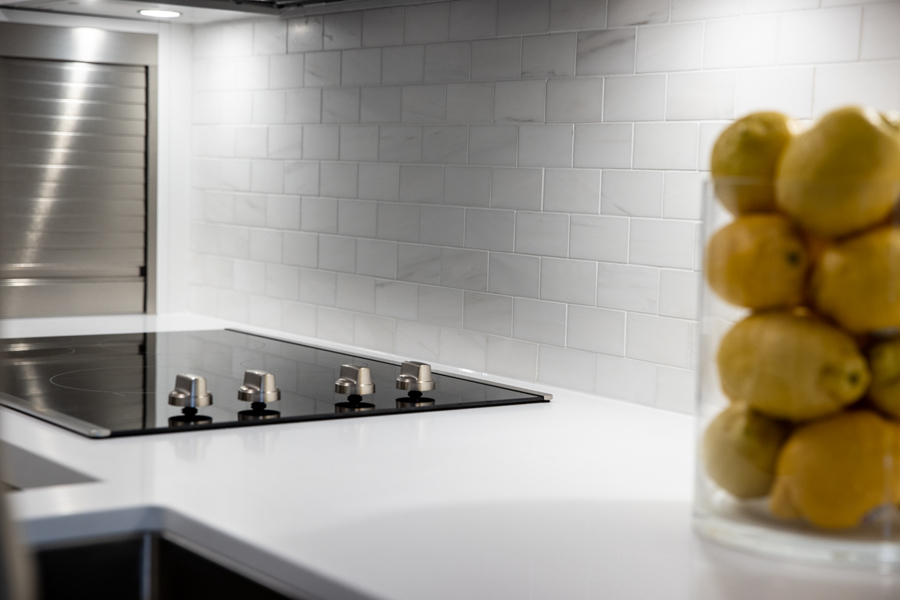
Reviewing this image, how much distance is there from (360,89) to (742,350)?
145 centimetres

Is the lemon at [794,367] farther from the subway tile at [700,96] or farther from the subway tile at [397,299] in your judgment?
the subway tile at [397,299]

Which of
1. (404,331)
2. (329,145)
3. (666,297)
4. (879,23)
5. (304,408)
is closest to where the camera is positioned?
(879,23)

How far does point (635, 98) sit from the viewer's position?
158 cm

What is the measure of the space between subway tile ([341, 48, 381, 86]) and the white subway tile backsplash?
1.94ft

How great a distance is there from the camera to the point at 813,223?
0.75 m

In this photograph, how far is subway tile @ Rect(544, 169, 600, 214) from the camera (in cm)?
165

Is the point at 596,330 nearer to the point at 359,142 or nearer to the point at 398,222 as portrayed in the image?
the point at 398,222

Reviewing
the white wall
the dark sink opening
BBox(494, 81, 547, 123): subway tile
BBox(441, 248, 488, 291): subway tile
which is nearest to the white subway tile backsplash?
the white wall

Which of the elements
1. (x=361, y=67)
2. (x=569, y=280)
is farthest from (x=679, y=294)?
(x=361, y=67)

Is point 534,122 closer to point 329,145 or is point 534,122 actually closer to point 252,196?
point 329,145

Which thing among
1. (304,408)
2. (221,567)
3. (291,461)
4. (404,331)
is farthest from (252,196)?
(221,567)

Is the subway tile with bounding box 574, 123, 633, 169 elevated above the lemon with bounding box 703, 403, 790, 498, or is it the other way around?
the subway tile with bounding box 574, 123, 633, 169

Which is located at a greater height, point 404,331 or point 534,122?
point 534,122

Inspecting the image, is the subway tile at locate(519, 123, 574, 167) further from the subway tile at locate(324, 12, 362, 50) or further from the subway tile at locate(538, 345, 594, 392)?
the subway tile at locate(324, 12, 362, 50)
